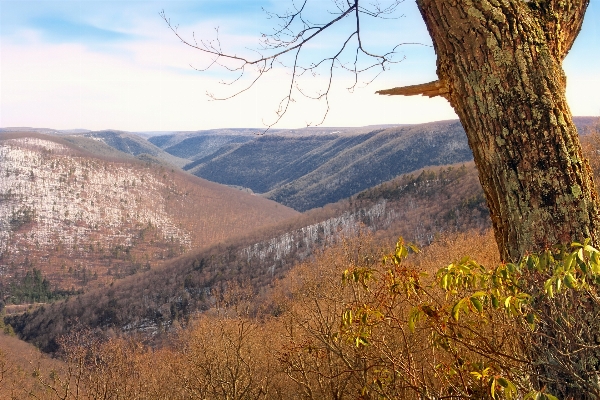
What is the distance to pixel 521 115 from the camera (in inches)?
84.7

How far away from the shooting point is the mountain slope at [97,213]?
12562 centimetres

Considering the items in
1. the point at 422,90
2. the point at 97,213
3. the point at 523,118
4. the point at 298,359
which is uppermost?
the point at 422,90

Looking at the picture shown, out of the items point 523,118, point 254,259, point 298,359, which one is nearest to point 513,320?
point 523,118

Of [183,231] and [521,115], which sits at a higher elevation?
[521,115]

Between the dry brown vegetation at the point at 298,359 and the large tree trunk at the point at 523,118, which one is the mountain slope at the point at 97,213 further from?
the large tree trunk at the point at 523,118

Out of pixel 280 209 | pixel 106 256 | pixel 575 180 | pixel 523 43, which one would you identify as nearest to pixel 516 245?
pixel 575 180

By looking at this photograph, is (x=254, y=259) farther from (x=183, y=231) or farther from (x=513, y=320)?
(x=513, y=320)

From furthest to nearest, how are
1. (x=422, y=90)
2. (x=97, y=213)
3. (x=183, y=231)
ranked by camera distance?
1. (x=183, y=231)
2. (x=97, y=213)
3. (x=422, y=90)

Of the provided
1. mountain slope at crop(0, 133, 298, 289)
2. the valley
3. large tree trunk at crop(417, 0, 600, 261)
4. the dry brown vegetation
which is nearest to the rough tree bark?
large tree trunk at crop(417, 0, 600, 261)

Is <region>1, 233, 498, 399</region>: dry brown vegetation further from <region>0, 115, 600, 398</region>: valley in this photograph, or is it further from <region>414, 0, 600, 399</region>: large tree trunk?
<region>0, 115, 600, 398</region>: valley

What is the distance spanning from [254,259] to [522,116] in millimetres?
81692

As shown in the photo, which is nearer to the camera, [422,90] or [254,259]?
[422,90]

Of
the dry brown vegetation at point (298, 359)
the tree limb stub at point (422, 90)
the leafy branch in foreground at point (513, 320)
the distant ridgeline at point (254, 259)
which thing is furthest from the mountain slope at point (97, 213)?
the leafy branch in foreground at point (513, 320)

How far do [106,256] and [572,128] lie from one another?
14002 cm
